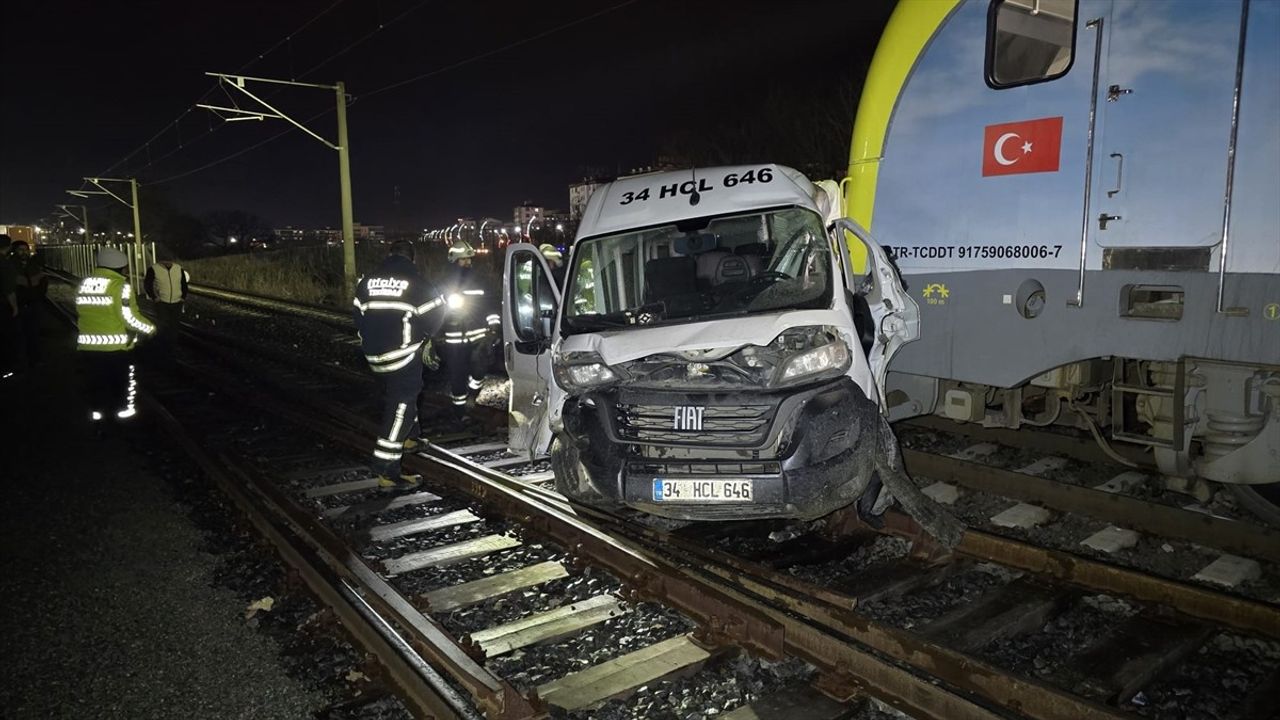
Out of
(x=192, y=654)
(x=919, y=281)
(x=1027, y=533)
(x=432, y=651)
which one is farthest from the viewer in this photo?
(x=919, y=281)

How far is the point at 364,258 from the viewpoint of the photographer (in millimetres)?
32406

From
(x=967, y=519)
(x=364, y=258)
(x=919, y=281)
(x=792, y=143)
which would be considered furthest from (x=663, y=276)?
(x=364, y=258)

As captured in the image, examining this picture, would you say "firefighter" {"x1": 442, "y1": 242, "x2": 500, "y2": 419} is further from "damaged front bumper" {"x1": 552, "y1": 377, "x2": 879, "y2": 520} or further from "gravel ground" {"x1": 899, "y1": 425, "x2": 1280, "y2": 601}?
"gravel ground" {"x1": 899, "y1": 425, "x2": 1280, "y2": 601}

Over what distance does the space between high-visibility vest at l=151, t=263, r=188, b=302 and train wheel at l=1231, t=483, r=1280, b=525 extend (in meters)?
11.4

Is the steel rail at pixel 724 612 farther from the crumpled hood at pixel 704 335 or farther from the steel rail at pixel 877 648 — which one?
the crumpled hood at pixel 704 335

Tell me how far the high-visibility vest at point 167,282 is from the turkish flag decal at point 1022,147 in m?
9.79

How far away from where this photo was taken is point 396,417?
7270mm

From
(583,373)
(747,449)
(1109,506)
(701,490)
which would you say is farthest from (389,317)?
(1109,506)

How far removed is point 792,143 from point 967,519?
2147cm

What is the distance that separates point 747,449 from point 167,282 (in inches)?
364

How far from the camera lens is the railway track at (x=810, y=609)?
12.3 ft

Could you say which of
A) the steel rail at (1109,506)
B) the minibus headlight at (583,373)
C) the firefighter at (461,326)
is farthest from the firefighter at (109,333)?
the steel rail at (1109,506)

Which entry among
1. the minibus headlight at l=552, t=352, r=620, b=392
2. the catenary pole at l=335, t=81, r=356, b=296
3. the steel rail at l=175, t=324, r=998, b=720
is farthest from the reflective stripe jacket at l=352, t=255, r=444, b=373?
the catenary pole at l=335, t=81, r=356, b=296

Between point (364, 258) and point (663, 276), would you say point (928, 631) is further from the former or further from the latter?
point (364, 258)
